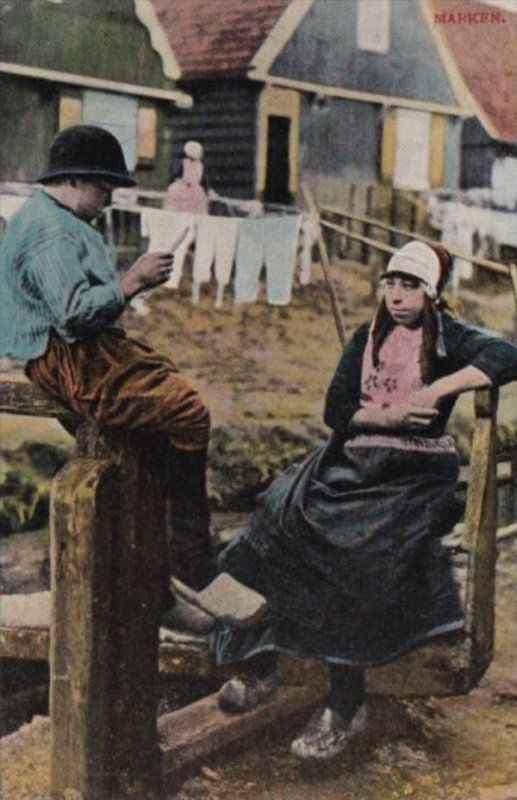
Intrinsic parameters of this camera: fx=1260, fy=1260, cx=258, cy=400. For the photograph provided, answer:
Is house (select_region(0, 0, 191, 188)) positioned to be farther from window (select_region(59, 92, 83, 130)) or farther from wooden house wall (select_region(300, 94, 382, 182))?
wooden house wall (select_region(300, 94, 382, 182))

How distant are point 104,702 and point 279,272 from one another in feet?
4.66

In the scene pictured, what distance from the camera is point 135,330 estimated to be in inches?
150

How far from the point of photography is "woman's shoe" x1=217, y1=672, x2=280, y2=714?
3.71 m

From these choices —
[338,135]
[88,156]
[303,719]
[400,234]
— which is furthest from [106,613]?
[338,135]

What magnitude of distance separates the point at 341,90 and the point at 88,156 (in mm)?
829

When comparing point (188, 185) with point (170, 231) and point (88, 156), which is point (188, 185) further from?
point (88, 156)

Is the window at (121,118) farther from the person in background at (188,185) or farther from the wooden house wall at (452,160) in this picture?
the wooden house wall at (452,160)

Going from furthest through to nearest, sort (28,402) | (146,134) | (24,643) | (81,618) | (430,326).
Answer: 1. (146,134)
2. (24,643)
3. (430,326)
4. (28,402)
5. (81,618)

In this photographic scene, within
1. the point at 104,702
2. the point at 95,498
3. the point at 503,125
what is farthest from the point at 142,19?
the point at 104,702

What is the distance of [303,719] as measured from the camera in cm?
378

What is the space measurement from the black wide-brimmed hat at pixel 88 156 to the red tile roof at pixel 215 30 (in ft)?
1.33

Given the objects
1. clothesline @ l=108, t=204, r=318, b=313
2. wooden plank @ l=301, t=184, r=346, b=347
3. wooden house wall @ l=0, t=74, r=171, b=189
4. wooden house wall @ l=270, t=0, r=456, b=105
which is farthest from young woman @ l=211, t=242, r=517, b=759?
wooden house wall @ l=0, t=74, r=171, b=189

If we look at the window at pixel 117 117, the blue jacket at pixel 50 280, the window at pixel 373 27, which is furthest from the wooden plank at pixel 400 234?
the blue jacket at pixel 50 280

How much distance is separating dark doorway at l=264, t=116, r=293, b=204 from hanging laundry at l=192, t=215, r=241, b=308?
5.7 inches
